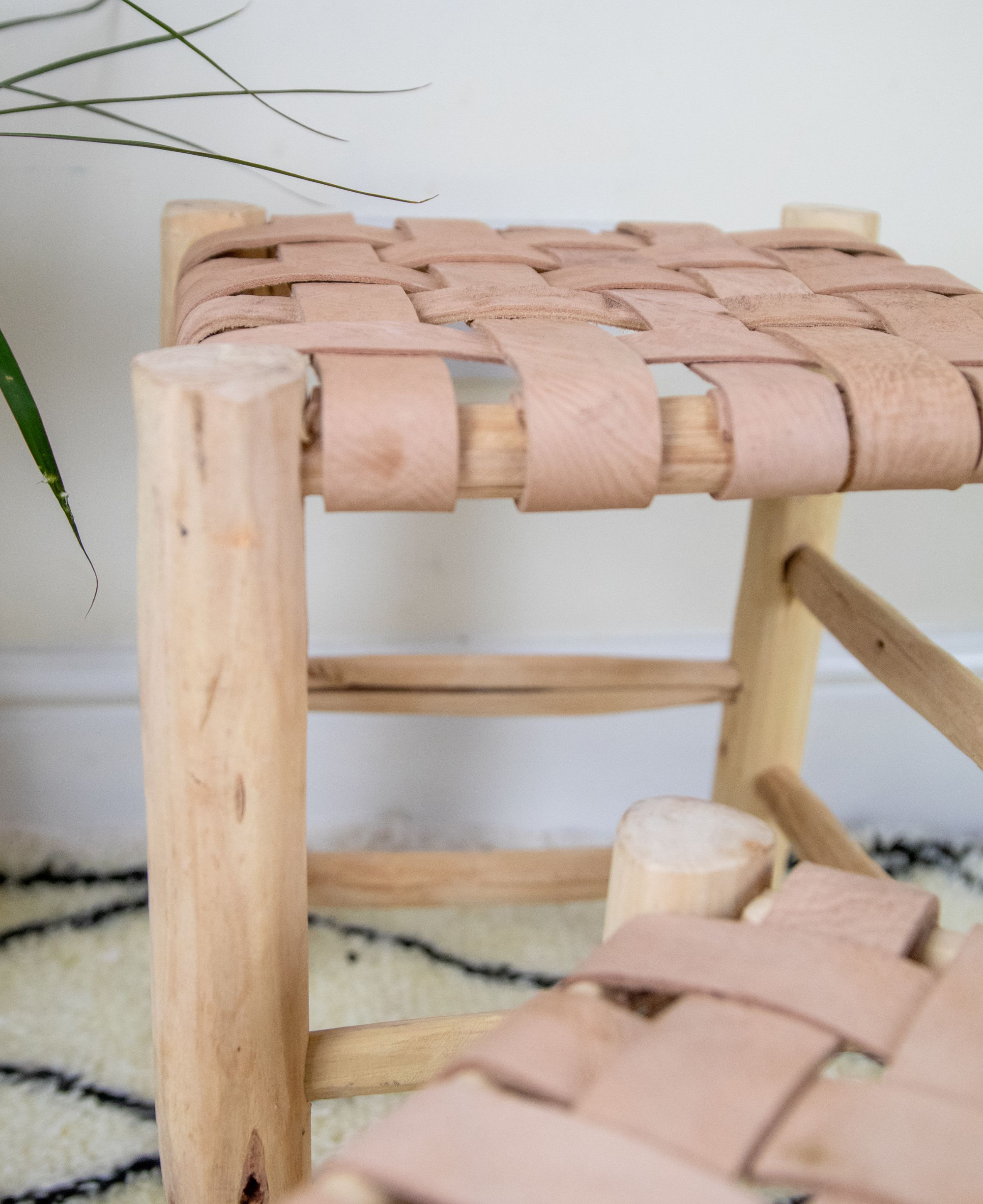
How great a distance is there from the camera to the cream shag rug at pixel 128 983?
2.20 feet

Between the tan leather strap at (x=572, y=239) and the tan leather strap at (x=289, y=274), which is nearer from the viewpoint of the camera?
the tan leather strap at (x=289, y=274)

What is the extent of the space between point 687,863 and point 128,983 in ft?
1.89

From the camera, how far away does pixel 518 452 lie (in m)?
0.40

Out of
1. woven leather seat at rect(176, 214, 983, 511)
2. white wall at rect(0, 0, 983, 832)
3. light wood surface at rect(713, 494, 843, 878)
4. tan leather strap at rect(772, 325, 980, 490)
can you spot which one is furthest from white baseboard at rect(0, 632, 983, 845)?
tan leather strap at rect(772, 325, 980, 490)

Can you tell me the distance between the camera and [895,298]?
55 cm

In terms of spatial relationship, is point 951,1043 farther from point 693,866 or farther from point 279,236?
point 279,236

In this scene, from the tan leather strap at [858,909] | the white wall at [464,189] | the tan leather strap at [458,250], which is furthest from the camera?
the white wall at [464,189]

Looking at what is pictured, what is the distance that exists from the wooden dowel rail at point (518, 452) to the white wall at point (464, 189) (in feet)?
1.53

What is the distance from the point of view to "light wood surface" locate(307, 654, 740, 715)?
722 mm

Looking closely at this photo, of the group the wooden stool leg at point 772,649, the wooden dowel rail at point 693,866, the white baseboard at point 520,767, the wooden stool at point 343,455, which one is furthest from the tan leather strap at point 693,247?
the white baseboard at point 520,767

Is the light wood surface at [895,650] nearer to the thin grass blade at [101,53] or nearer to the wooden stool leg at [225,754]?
the wooden stool leg at [225,754]

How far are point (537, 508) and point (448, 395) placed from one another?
0.17 feet

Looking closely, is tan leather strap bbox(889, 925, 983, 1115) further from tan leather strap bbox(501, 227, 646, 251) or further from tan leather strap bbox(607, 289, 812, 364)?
tan leather strap bbox(501, 227, 646, 251)

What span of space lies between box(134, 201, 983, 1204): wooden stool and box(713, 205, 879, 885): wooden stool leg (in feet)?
0.57
